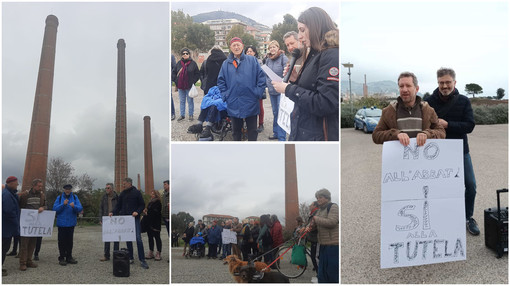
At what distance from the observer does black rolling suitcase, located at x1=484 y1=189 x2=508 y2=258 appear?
3900 millimetres

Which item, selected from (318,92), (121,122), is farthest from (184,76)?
(318,92)

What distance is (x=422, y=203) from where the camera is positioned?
3627 mm

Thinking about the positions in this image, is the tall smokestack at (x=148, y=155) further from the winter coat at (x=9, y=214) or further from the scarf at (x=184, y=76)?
the winter coat at (x=9, y=214)

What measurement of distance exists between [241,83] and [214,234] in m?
1.51

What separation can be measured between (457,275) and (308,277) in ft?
4.53

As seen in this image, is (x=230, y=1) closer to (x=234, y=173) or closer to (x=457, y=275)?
(x=234, y=173)

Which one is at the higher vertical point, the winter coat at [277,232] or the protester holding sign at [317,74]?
the protester holding sign at [317,74]

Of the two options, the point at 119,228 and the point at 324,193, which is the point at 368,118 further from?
the point at 119,228

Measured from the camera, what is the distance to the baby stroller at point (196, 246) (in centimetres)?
396

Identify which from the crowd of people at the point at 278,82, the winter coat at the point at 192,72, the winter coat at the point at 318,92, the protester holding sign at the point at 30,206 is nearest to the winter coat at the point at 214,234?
the crowd of people at the point at 278,82

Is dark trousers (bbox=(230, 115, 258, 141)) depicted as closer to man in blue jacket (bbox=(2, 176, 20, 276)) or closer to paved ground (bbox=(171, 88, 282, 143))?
paved ground (bbox=(171, 88, 282, 143))

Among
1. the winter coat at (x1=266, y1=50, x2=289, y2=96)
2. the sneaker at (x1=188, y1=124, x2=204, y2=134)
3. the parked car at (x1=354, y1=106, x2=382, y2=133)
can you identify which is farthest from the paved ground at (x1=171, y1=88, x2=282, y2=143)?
the parked car at (x1=354, y1=106, x2=382, y2=133)

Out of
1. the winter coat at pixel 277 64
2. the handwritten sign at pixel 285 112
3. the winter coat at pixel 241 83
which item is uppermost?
the winter coat at pixel 277 64

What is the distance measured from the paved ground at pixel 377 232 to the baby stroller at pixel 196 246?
56.4 inches
